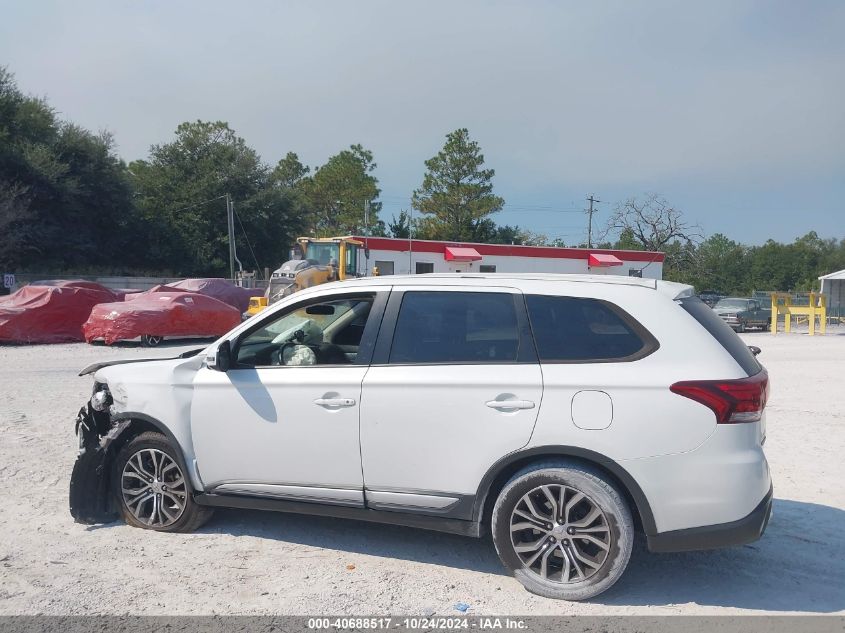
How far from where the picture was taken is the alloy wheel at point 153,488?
4.90 metres

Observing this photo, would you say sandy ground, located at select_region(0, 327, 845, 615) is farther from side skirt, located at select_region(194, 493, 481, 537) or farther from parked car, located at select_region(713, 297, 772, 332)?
parked car, located at select_region(713, 297, 772, 332)

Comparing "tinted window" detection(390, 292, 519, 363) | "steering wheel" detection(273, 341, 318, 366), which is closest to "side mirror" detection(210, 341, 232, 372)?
"steering wheel" detection(273, 341, 318, 366)

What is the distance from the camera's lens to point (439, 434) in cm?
414

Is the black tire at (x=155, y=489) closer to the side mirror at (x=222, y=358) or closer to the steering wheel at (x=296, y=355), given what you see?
the side mirror at (x=222, y=358)

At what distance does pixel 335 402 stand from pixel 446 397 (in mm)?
722

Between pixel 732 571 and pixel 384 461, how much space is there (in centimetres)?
231

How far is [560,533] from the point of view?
3.97 m

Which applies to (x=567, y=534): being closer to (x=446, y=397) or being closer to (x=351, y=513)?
(x=446, y=397)

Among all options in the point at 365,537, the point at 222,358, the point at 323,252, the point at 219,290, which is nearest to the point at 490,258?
the point at 323,252

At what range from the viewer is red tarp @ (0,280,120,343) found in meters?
18.3

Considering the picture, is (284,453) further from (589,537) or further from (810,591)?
(810,591)

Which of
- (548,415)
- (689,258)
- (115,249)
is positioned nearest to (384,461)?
(548,415)

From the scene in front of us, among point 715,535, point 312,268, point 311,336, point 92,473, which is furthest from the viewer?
point 312,268

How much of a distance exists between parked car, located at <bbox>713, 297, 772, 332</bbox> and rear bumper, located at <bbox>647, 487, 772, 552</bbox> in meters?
29.0
